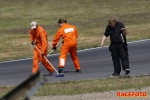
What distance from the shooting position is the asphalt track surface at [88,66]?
13.6m

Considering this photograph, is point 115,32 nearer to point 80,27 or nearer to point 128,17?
point 80,27

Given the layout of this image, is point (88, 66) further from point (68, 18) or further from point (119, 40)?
point (68, 18)

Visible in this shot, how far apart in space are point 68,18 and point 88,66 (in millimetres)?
21500

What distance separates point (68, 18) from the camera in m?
37.0

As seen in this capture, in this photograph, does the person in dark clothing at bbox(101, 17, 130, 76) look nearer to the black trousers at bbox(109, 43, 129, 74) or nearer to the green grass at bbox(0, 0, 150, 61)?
the black trousers at bbox(109, 43, 129, 74)

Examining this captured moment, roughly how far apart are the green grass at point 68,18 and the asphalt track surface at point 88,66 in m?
2.05

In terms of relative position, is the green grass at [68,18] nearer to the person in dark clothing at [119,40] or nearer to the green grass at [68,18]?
the green grass at [68,18]

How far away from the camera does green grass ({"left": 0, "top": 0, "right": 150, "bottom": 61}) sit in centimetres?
2459

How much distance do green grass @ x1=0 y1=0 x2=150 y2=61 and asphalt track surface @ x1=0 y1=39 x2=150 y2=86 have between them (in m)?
2.05

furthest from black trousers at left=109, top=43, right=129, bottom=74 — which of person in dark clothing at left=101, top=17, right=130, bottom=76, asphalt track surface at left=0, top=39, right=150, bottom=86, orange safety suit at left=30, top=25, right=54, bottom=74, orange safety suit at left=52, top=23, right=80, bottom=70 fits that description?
orange safety suit at left=30, top=25, right=54, bottom=74

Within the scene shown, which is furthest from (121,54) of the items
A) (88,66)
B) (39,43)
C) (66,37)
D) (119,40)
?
(88,66)

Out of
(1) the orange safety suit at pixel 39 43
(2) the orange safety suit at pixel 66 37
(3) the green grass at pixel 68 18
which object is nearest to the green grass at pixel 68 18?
(3) the green grass at pixel 68 18

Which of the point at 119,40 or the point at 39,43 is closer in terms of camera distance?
the point at 119,40

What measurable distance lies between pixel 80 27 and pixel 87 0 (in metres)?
13.7
